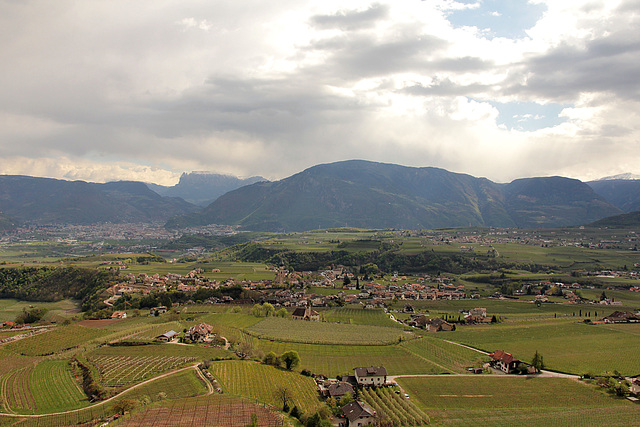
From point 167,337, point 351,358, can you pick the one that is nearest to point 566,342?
point 351,358

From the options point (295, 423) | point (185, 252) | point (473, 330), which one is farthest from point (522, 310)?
point (185, 252)

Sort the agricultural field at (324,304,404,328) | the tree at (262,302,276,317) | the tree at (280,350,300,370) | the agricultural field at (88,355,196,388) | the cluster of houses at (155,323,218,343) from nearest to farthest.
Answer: the agricultural field at (88,355,196,388), the tree at (280,350,300,370), the cluster of houses at (155,323,218,343), the agricultural field at (324,304,404,328), the tree at (262,302,276,317)

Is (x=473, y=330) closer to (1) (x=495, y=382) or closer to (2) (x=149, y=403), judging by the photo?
(1) (x=495, y=382)

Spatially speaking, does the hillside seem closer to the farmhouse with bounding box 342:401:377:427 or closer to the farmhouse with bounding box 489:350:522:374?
the farmhouse with bounding box 489:350:522:374

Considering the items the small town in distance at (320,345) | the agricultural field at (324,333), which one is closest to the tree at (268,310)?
the small town in distance at (320,345)

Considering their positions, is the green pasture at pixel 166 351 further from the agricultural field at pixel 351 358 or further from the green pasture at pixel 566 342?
the green pasture at pixel 566 342

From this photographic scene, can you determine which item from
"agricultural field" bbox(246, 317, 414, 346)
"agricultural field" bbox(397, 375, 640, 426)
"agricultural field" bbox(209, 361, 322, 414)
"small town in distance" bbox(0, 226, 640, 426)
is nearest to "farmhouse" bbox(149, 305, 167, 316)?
"small town in distance" bbox(0, 226, 640, 426)
